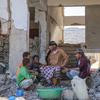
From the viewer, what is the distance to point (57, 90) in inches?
321

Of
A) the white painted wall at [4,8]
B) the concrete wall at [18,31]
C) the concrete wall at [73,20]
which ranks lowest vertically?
A: the concrete wall at [18,31]

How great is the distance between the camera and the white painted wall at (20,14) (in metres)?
11.5

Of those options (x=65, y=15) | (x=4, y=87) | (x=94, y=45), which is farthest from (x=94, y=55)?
(x=65, y=15)

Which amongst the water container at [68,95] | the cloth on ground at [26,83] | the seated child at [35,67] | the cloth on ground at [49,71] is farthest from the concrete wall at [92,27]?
the water container at [68,95]

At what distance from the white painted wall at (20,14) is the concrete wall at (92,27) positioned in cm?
852

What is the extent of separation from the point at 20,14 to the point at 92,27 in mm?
9042

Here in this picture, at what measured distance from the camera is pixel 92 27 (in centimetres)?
2011

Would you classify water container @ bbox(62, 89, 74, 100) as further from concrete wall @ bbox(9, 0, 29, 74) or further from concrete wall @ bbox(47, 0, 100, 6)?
concrete wall @ bbox(47, 0, 100, 6)

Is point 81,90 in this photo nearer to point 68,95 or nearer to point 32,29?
point 68,95

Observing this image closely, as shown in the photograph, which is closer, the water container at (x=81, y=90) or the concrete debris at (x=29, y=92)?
the water container at (x=81, y=90)

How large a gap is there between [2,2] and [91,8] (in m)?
9.13

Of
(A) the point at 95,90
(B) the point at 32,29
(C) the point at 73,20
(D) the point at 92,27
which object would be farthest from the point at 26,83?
(C) the point at 73,20

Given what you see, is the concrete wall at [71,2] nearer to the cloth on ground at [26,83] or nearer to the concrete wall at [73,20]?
the concrete wall at [73,20]

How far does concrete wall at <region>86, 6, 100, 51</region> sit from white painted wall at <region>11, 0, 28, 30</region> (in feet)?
27.9
